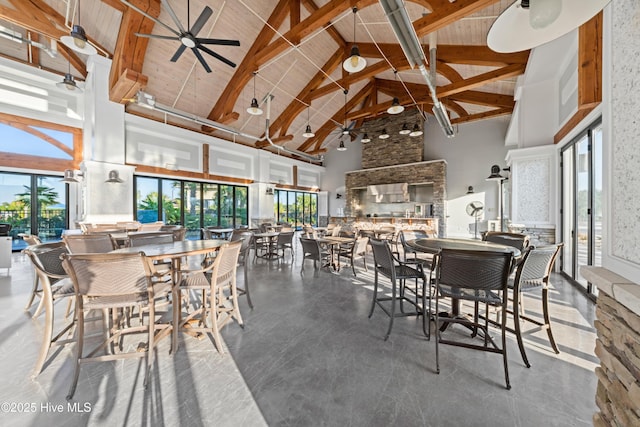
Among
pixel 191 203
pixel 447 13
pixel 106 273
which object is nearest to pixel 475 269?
pixel 106 273

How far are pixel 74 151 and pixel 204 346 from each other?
8.47m

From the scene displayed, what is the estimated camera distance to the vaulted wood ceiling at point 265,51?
16.6ft

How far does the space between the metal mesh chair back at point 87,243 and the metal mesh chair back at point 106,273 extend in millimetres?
1690

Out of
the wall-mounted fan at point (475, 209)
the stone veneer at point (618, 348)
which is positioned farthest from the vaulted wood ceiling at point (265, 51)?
the stone veneer at point (618, 348)

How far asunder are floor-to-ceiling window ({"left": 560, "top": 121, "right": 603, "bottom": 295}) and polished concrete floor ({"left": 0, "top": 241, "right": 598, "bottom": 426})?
1.63m

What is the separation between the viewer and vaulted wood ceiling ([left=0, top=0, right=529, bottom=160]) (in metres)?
5.06

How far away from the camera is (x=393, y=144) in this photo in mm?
11867

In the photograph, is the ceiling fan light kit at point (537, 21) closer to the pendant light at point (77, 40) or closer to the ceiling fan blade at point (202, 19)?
the ceiling fan blade at point (202, 19)

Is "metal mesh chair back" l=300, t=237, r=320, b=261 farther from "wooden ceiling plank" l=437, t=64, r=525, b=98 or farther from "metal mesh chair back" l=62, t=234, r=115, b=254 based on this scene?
"wooden ceiling plank" l=437, t=64, r=525, b=98

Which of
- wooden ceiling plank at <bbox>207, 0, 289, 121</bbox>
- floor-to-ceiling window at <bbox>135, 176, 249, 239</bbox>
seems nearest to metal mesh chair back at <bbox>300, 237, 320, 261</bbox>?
wooden ceiling plank at <bbox>207, 0, 289, 121</bbox>

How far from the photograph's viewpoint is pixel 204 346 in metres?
2.22

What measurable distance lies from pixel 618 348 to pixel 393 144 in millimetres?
11668

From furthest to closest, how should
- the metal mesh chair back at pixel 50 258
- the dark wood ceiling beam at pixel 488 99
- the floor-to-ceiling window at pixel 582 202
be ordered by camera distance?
1. the dark wood ceiling beam at pixel 488 99
2. the floor-to-ceiling window at pixel 582 202
3. the metal mesh chair back at pixel 50 258

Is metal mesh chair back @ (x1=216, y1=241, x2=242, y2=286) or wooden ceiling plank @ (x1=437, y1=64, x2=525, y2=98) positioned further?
wooden ceiling plank @ (x1=437, y1=64, x2=525, y2=98)
